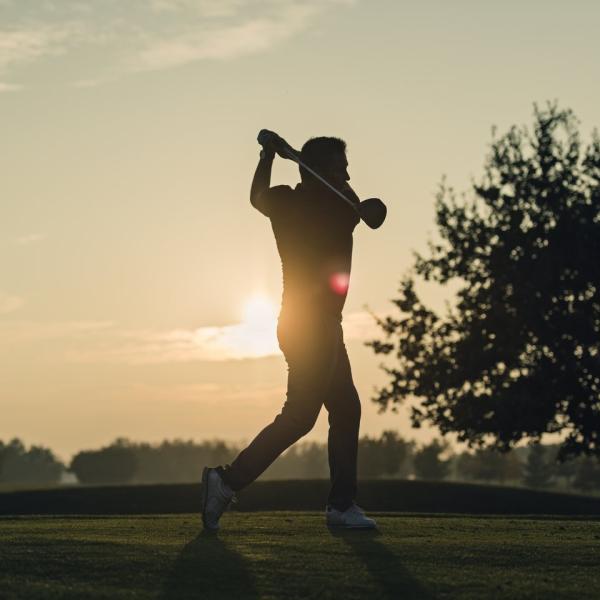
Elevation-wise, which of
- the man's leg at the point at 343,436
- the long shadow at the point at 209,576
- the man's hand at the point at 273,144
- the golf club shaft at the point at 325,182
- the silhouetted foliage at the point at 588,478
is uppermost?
the man's hand at the point at 273,144

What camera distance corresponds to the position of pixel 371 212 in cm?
867

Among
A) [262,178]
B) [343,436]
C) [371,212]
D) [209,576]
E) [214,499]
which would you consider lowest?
[209,576]

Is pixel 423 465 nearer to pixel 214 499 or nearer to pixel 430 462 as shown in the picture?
pixel 430 462

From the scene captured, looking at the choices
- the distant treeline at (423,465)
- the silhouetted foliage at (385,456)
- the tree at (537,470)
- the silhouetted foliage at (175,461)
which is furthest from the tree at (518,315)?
the tree at (537,470)

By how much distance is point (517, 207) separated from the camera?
33.3 metres

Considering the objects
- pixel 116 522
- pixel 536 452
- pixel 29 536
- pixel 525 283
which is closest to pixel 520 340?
pixel 525 283

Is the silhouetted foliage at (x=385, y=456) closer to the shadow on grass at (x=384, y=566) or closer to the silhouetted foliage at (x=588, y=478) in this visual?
the silhouetted foliage at (x=588, y=478)

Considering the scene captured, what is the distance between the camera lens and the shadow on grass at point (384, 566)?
5.93 meters

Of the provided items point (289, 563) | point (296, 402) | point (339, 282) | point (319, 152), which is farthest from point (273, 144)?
point (289, 563)

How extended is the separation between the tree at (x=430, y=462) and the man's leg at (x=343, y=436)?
93.1 meters

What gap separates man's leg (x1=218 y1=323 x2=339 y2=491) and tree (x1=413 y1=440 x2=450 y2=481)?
93864 mm

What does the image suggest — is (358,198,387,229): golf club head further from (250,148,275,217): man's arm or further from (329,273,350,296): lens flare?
(250,148,275,217): man's arm

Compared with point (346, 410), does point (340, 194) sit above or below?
above

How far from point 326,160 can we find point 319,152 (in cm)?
9
